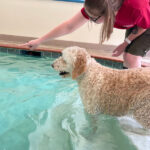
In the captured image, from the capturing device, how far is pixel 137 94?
2105mm

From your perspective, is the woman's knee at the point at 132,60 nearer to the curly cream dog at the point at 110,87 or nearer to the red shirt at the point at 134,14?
the red shirt at the point at 134,14

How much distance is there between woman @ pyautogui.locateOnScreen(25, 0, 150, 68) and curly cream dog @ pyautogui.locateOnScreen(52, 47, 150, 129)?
1.13 feet

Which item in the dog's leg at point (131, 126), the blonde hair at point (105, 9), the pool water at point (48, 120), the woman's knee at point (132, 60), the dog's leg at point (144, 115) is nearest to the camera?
the blonde hair at point (105, 9)

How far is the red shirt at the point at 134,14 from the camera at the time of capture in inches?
85.1

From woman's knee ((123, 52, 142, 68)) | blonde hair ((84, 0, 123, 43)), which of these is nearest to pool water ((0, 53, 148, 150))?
woman's knee ((123, 52, 142, 68))

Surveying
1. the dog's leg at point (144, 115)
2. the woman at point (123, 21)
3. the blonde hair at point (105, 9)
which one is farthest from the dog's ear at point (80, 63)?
the dog's leg at point (144, 115)

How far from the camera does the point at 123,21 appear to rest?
2.35 meters

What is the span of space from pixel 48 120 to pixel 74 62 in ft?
2.88

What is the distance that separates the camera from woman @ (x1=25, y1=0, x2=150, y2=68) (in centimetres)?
193

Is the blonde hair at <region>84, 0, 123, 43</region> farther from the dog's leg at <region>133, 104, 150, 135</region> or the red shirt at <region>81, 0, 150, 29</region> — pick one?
the dog's leg at <region>133, 104, 150, 135</region>

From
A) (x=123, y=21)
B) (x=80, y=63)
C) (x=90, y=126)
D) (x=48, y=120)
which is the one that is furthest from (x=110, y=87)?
(x=48, y=120)

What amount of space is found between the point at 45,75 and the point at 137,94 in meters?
2.30

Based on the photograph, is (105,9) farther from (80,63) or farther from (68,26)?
(68,26)

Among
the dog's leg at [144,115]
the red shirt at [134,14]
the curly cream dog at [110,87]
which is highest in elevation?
the red shirt at [134,14]
